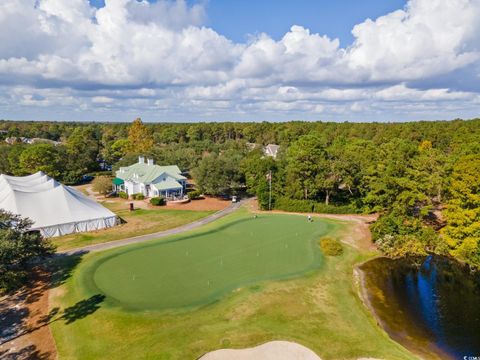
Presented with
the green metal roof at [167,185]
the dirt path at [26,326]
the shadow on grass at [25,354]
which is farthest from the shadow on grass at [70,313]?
the green metal roof at [167,185]

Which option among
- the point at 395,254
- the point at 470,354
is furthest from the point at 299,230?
the point at 470,354

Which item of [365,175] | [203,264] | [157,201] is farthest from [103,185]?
[365,175]

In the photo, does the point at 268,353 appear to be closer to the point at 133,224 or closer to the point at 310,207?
the point at 133,224

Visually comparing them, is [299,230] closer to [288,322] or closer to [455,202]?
[455,202]

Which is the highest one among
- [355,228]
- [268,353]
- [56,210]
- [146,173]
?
[146,173]

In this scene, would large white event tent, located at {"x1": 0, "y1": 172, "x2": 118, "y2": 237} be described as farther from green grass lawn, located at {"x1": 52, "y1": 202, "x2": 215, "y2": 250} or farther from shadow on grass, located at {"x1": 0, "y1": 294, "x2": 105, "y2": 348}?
shadow on grass, located at {"x1": 0, "y1": 294, "x2": 105, "y2": 348}

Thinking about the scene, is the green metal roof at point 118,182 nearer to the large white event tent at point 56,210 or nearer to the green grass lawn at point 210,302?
the large white event tent at point 56,210
